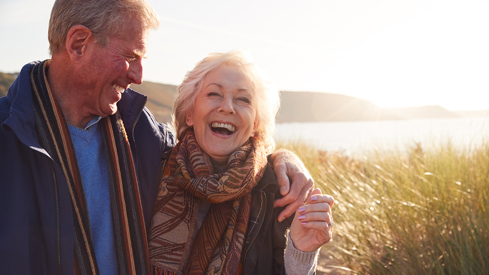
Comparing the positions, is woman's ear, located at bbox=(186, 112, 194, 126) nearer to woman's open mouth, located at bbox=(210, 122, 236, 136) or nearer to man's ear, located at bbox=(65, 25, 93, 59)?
woman's open mouth, located at bbox=(210, 122, 236, 136)

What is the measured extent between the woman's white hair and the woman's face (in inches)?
1.8

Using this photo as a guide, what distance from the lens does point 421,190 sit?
140 inches

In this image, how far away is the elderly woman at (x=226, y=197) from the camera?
194 cm

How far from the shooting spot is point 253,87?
7.71 ft

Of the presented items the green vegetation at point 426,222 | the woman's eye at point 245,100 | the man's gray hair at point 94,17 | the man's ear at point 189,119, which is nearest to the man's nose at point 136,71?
the man's gray hair at point 94,17

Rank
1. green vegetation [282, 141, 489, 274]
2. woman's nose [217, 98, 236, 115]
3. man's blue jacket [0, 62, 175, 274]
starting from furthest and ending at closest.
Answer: green vegetation [282, 141, 489, 274], woman's nose [217, 98, 236, 115], man's blue jacket [0, 62, 175, 274]

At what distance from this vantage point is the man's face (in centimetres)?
193

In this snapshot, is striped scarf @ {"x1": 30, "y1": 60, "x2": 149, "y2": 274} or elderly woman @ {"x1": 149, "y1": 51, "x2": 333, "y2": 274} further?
elderly woman @ {"x1": 149, "y1": 51, "x2": 333, "y2": 274}

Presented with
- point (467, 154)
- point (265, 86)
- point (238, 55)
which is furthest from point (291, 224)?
point (467, 154)

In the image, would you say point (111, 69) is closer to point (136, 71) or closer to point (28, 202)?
point (136, 71)

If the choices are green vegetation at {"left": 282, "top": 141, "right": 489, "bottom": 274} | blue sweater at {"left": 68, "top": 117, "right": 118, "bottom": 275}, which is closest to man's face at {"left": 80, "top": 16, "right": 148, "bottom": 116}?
blue sweater at {"left": 68, "top": 117, "right": 118, "bottom": 275}

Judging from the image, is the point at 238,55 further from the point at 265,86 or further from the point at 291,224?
the point at 291,224

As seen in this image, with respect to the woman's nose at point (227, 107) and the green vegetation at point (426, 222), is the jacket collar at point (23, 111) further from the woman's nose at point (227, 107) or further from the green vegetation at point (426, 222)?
the green vegetation at point (426, 222)

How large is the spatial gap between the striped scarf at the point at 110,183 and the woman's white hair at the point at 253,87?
47 cm
